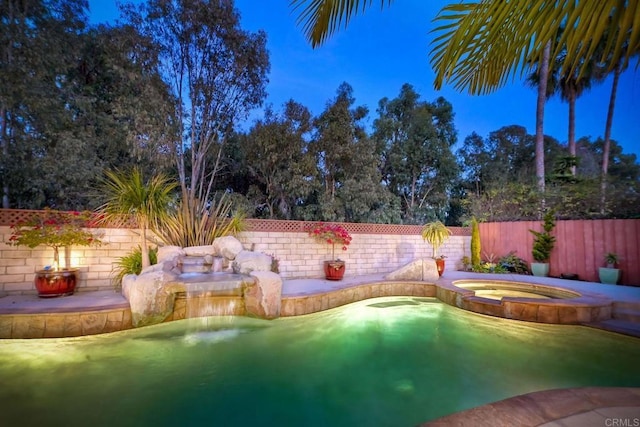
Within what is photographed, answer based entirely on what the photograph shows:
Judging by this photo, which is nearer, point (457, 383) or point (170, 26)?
point (457, 383)

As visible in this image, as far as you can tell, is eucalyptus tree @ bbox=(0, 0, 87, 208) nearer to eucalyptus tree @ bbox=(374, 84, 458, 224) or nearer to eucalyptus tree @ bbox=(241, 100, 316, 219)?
eucalyptus tree @ bbox=(241, 100, 316, 219)

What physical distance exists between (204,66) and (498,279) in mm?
9643

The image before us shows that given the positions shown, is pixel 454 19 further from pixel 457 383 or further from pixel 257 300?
pixel 257 300

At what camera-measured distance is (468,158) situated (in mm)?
15391

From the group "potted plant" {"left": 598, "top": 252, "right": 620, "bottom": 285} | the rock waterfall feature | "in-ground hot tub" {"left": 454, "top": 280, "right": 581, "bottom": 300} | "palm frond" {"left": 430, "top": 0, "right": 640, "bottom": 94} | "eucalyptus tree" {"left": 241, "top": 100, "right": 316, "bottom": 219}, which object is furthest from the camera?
"eucalyptus tree" {"left": 241, "top": 100, "right": 316, "bottom": 219}

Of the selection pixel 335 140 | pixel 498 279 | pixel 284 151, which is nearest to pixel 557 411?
pixel 498 279

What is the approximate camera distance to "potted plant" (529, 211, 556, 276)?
7.80 metres

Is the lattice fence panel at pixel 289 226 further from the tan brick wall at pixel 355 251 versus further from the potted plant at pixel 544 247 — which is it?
the potted plant at pixel 544 247

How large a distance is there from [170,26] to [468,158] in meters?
14.2

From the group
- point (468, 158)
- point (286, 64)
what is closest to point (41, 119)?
point (468, 158)

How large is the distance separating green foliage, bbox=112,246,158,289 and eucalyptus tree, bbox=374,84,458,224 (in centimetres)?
985

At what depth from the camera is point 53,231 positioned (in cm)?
449

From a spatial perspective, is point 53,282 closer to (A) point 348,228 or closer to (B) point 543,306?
(A) point 348,228

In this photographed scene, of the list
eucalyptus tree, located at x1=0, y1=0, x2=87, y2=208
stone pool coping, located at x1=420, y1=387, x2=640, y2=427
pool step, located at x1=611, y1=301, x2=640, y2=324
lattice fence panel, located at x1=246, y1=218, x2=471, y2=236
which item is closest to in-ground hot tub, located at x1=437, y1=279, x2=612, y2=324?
pool step, located at x1=611, y1=301, x2=640, y2=324
